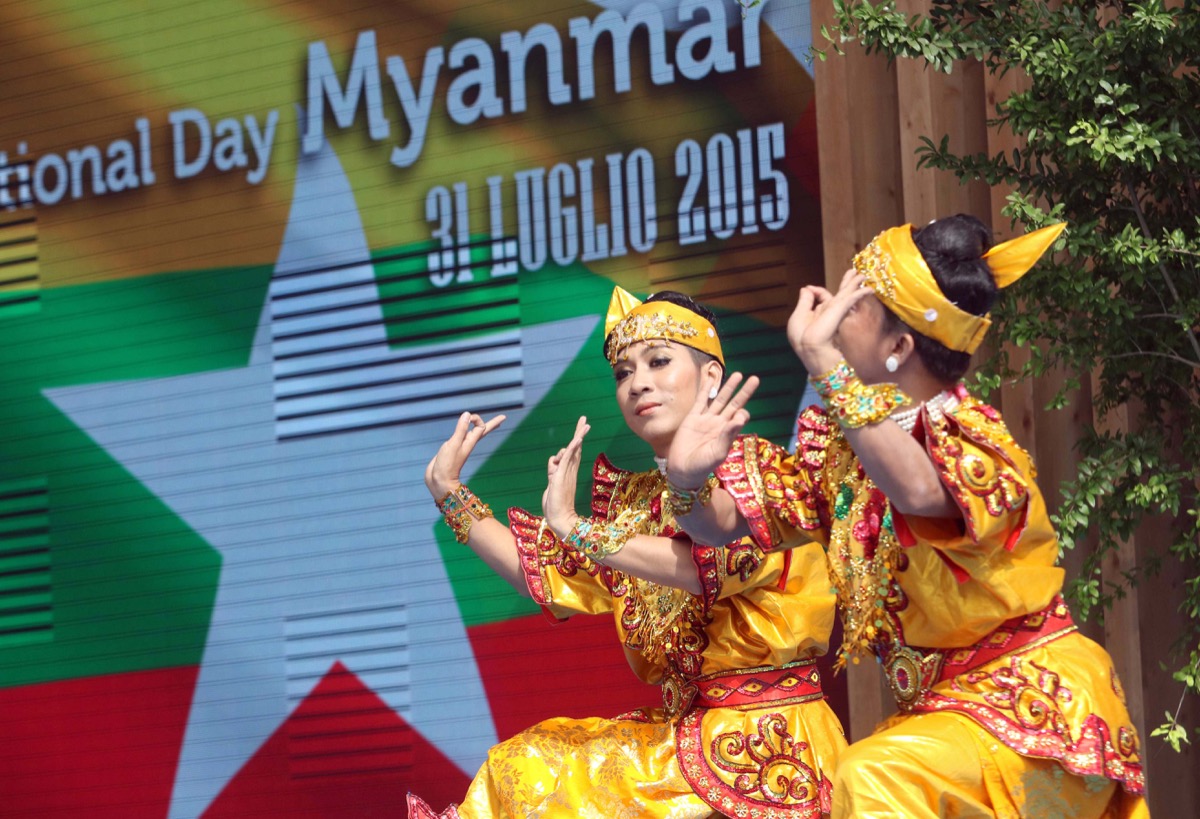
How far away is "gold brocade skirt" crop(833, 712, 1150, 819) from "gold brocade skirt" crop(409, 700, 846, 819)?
0.60 meters

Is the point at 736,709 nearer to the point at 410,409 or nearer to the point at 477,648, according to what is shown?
the point at 477,648

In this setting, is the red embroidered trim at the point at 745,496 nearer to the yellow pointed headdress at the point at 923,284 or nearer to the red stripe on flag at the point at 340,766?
the yellow pointed headdress at the point at 923,284

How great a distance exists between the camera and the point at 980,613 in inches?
91.8

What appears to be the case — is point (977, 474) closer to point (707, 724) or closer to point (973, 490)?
point (973, 490)

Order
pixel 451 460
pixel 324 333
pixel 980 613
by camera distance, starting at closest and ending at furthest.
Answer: pixel 980 613, pixel 451 460, pixel 324 333

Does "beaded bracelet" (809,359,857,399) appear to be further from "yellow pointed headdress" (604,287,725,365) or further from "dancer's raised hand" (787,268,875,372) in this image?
"yellow pointed headdress" (604,287,725,365)

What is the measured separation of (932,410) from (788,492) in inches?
14.2

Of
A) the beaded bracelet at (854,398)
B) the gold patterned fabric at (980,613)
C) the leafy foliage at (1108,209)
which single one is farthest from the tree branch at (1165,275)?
the beaded bracelet at (854,398)

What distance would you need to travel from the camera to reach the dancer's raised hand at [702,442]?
2.54 meters

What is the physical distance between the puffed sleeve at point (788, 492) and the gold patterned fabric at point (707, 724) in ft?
0.91

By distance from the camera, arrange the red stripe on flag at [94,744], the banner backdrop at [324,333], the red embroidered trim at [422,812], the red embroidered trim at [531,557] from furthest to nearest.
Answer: the red stripe on flag at [94,744], the banner backdrop at [324,333], the red embroidered trim at [531,557], the red embroidered trim at [422,812]

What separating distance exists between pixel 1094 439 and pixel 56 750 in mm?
3863

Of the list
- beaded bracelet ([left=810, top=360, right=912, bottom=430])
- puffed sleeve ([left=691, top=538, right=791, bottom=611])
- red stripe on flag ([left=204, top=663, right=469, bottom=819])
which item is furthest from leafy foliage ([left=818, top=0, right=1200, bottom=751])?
red stripe on flag ([left=204, top=663, right=469, bottom=819])

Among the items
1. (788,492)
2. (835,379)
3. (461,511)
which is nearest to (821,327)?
(835,379)
